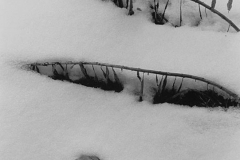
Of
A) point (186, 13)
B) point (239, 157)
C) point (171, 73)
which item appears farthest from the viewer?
point (186, 13)

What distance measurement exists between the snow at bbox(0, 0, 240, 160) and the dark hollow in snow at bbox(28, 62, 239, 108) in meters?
0.03

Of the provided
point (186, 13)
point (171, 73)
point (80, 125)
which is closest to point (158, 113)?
point (171, 73)

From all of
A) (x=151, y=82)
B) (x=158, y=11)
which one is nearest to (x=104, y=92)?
(x=151, y=82)

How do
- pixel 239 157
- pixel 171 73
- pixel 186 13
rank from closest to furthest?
pixel 239 157 < pixel 171 73 < pixel 186 13

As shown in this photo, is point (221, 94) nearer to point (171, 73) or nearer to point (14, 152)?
point (171, 73)

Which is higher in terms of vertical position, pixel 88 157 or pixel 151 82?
pixel 151 82

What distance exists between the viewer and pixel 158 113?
40.2 inches

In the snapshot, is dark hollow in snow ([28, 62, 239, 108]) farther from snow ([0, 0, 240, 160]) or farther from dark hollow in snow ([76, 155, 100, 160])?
dark hollow in snow ([76, 155, 100, 160])

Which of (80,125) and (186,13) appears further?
(186,13)

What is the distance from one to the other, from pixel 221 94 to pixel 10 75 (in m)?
0.71

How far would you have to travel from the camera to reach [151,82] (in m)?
1.07

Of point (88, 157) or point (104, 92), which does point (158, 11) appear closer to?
point (104, 92)

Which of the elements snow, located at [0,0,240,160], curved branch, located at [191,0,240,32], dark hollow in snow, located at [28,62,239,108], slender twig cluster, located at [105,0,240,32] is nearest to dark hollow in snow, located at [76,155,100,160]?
snow, located at [0,0,240,160]

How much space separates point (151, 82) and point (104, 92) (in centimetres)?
16
